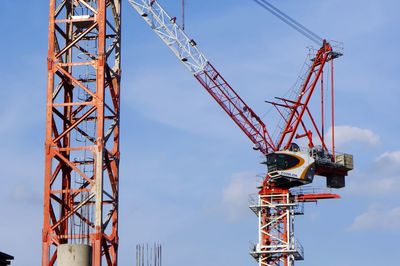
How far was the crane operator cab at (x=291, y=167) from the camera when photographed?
513ft

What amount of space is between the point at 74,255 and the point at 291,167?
81997 millimetres

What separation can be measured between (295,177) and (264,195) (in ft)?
25.4

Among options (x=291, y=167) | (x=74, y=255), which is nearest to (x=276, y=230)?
(x=291, y=167)

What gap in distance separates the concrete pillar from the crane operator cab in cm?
8026

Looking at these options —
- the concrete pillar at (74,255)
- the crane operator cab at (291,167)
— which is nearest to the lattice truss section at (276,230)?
the crane operator cab at (291,167)

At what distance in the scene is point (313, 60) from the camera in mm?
167625

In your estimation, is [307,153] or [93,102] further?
[307,153]

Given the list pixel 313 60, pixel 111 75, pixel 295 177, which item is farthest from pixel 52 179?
pixel 313 60

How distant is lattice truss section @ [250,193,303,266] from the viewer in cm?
15762

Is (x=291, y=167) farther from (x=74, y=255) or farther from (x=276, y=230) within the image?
(x=74, y=255)

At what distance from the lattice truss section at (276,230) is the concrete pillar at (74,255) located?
80501mm

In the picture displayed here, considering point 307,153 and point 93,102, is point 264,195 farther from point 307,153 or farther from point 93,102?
point 93,102

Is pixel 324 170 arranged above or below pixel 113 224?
above

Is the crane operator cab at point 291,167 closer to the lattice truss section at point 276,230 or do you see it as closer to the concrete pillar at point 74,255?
the lattice truss section at point 276,230
